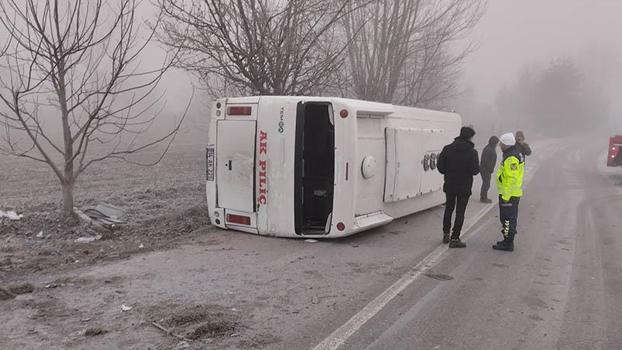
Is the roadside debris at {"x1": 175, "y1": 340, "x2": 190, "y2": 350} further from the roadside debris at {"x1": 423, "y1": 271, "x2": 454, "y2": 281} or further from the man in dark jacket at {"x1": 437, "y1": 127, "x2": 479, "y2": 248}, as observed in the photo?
the man in dark jacket at {"x1": 437, "y1": 127, "x2": 479, "y2": 248}

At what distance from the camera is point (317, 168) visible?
754cm

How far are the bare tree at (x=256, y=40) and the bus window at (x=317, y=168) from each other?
261 cm

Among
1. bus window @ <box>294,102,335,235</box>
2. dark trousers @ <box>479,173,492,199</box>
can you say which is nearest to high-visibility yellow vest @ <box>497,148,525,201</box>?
bus window @ <box>294,102,335,235</box>

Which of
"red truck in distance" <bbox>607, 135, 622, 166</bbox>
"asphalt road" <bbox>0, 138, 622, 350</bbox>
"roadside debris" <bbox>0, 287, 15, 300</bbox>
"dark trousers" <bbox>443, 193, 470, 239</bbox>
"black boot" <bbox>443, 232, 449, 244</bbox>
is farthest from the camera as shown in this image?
"red truck in distance" <bbox>607, 135, 622, 166</bbox>

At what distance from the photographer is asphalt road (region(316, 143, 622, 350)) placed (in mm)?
3938

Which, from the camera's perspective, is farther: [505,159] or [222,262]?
[505,159]

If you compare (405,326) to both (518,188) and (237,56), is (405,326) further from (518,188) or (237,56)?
(237,56)

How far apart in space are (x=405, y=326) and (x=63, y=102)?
563cm

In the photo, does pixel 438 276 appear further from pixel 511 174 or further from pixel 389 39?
pixel 389 39

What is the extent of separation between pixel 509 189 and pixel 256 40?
5.18 m

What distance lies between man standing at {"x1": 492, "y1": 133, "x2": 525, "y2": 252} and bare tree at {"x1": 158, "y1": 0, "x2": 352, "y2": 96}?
4192mm

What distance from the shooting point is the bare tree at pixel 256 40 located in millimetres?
9391

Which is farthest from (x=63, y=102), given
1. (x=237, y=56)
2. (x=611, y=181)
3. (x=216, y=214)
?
(x=611, y=181)

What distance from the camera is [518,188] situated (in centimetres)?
694
